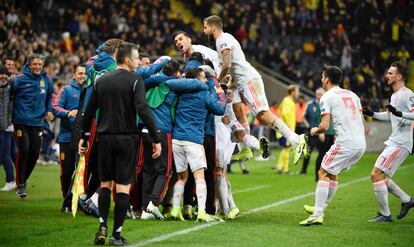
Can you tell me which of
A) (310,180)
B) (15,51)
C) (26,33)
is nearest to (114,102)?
(310,180)

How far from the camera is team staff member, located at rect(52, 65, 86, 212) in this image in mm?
13523

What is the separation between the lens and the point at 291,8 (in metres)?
37.5

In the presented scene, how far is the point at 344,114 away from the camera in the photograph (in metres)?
11.9

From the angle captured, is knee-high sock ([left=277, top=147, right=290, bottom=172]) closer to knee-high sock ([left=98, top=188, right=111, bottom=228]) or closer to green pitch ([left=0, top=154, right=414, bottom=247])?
green pitch ([left=0, top=154, right=414, bottom=247])

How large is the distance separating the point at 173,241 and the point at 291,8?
28.6m

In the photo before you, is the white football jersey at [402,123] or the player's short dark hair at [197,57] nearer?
the player's short dark hair at [197,57]

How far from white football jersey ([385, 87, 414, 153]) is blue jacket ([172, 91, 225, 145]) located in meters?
2.75

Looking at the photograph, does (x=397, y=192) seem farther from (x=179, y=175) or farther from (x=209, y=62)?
(x=209, y=62)

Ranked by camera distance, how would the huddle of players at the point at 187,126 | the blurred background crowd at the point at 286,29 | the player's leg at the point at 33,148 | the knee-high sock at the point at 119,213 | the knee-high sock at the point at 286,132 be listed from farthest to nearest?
the blurred background crowd at the point at 286,29 < the player's leg at the point at 33,148 < the knee-high sock at the point at 286,132 < the huddle of players at the point at 187,126 < the knee-high sock at the point at 119,213

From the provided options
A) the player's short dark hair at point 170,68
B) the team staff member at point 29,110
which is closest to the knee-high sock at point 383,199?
the player's short dark hair at point 170,68

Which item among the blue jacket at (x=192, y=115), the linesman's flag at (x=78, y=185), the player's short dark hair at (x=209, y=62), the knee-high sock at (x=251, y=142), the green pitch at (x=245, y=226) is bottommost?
the green pitch at (x=245, y=226)

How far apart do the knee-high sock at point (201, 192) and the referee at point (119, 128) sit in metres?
2.36

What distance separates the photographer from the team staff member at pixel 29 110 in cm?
1520

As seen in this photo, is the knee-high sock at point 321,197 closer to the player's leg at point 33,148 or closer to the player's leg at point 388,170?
the player's leg at point 388,170
